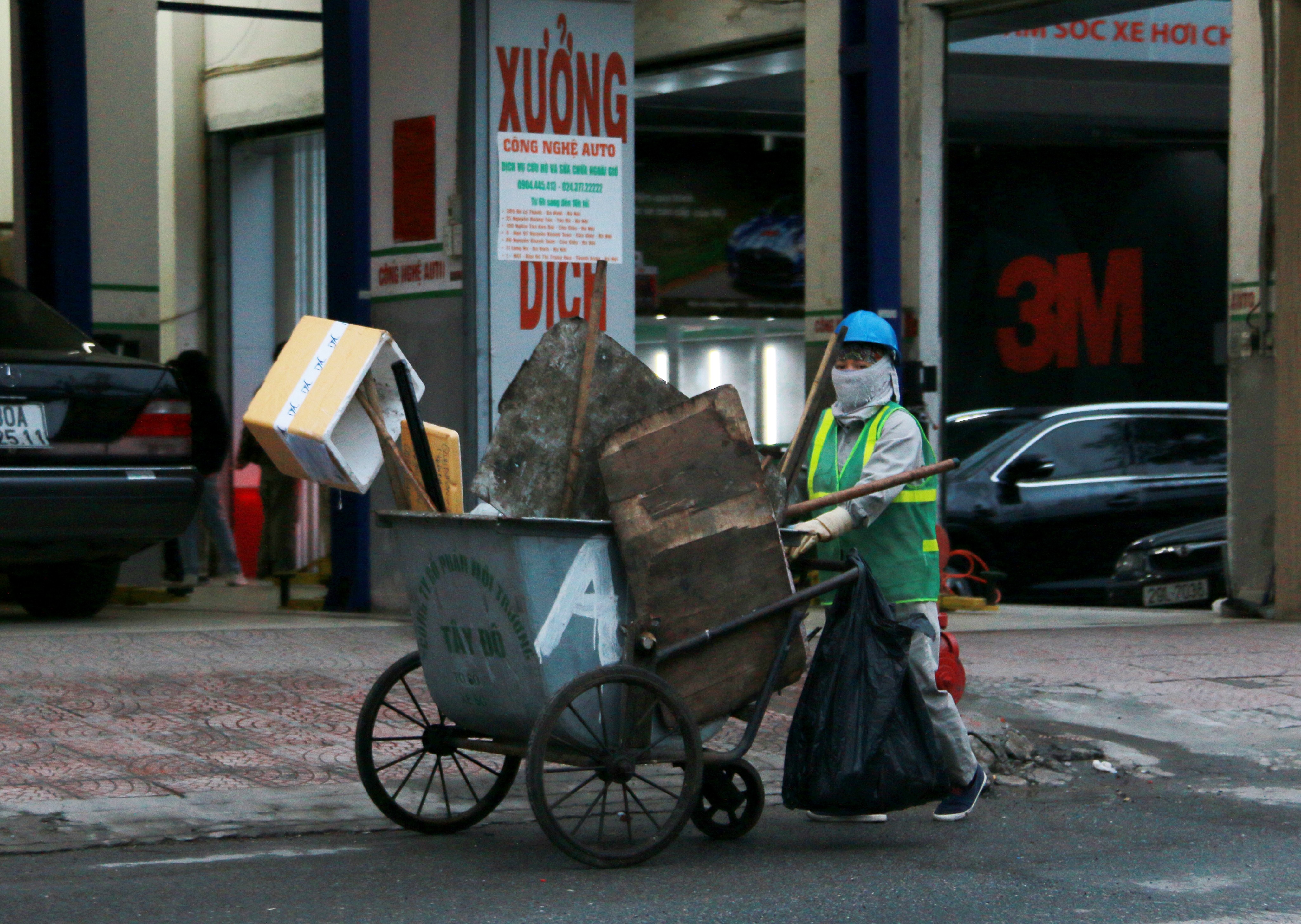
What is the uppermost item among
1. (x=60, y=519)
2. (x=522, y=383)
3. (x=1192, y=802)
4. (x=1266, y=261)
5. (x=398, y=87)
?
(x=398, y=87)

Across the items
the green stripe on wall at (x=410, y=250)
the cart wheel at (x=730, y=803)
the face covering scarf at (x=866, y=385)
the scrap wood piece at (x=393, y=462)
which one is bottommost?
the cart wheel at (x=730, y=803)

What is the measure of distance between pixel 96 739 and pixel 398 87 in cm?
459

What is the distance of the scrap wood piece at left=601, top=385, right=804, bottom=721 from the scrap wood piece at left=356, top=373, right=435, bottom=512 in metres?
0.59

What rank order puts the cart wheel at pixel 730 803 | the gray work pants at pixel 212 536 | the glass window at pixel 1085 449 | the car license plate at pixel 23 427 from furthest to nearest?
the glass window at pixel 1085 449, the gray work pants at pixel 212 536, the car license plate at pixel 23 427, the cart wheel at pixel 730 803

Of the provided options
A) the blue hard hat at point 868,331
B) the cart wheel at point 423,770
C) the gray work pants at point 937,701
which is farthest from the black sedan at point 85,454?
the gray work pants at point 937,701

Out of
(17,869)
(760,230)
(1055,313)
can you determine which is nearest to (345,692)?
(17,869)

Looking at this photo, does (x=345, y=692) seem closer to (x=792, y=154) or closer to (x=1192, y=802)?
(x=1192, y=802)

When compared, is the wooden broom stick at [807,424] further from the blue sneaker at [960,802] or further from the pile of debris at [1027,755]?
the pile of debris at [1027,755]

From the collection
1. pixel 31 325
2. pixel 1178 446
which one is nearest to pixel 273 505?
pixel 31 325

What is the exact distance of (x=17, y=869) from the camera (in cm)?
539

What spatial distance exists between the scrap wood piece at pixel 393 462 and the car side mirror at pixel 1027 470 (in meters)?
8.31

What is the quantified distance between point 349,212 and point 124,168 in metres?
2.38

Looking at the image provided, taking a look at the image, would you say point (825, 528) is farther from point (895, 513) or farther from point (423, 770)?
point (423, 770)

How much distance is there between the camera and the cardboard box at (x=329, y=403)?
18.0 feet
